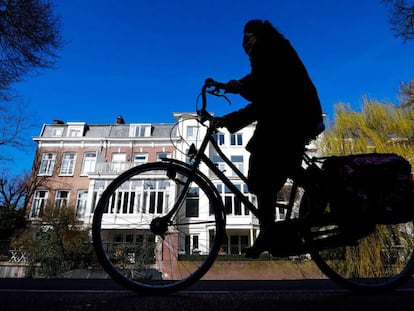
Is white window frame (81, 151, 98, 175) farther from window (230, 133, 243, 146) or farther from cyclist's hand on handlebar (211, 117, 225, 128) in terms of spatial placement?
cyclist's hand on handlebar (211, 117, 225, 128)

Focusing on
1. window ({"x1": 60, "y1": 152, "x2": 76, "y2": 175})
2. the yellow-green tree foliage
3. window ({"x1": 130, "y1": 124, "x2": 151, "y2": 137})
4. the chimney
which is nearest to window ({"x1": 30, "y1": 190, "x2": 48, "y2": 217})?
window ({"x1": 60, "y1": 152, "x2": 76, "y2": 175})

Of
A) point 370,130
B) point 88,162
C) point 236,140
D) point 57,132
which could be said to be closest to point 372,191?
point 370,130

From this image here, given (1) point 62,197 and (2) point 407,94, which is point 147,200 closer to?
(2) point 407,94

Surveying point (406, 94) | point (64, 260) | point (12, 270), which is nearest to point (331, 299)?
point (406, 94)

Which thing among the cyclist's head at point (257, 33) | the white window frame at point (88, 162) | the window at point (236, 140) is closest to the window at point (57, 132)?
the white window frame at point (88, 162)

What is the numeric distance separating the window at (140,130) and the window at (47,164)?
23.7ft

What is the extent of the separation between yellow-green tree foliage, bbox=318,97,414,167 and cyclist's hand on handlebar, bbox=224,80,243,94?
969 centimetres

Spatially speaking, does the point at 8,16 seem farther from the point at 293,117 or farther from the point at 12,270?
the point at 12,270

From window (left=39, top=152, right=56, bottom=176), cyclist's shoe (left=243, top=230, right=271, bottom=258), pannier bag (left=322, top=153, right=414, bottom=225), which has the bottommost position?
cyclist's shoe (left=243, top=230, right=271, bottom=258)

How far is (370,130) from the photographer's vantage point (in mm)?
10656

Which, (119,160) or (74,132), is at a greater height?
(74,132)

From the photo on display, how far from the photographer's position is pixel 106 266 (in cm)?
176

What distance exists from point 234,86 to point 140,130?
85.7 feet

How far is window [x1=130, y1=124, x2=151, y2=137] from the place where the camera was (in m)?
26.8
